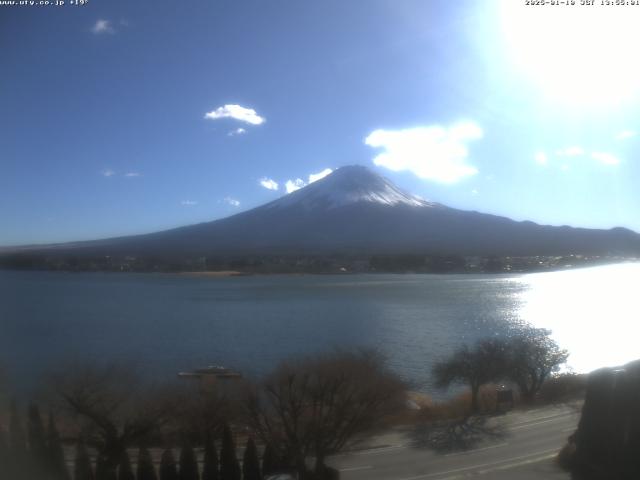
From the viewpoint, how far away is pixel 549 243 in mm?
28688

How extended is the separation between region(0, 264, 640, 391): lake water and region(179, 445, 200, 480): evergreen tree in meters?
2.40

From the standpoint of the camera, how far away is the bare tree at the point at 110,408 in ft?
10.3

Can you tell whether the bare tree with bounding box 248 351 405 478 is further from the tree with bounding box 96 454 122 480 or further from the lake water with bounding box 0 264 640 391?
the lake water with bounding box 0 264 640 391

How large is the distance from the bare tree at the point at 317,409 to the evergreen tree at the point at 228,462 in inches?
9.6

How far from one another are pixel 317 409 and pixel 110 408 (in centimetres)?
122

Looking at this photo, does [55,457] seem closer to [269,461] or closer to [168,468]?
[168,468]

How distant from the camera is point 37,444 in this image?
9.74 ft

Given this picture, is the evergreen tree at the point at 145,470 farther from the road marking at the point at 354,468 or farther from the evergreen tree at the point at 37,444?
the road marking at the point at 354,468

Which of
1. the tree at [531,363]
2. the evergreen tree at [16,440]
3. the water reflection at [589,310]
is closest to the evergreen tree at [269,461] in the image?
the evergreen tree at [16,440]

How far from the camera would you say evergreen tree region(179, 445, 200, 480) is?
2947 mm

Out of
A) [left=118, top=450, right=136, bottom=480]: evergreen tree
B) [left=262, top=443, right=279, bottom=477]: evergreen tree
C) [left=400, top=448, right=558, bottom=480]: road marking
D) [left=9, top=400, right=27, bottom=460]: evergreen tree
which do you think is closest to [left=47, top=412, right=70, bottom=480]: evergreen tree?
[left=9, top=400, right=27, bottom=460]: evergreen tree

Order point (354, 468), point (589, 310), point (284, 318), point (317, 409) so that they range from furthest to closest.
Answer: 1. point (589, 310)
2. point (284, 318)
3. point (317, 409)
4. point (354, 468)

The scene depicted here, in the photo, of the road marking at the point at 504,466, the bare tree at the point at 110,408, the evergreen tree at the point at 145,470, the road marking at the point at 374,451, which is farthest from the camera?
the road marking at the point at 374,451

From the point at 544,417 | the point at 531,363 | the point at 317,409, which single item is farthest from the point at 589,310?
the point at 317,409
